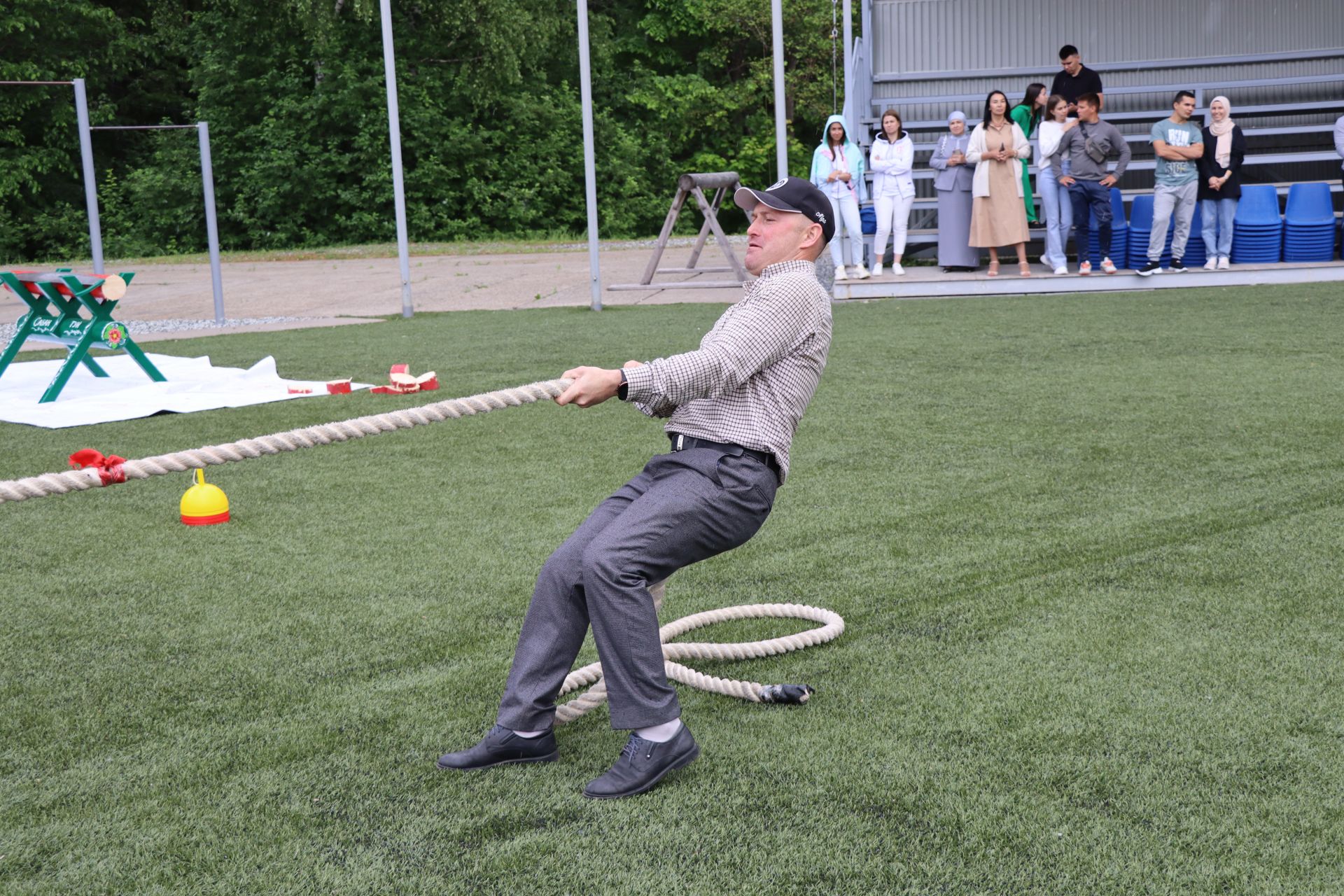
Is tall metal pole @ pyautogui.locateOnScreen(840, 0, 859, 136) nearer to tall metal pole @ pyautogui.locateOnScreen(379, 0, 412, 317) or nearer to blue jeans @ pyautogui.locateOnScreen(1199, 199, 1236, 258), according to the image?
blue jeans @ pyautogui.locateOnScreen(1199, 199, 1236, 258)

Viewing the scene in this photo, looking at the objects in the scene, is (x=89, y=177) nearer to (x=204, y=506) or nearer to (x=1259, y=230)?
(x=204, y=506)

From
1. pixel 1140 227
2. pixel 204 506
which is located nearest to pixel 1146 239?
pixel 1140 227

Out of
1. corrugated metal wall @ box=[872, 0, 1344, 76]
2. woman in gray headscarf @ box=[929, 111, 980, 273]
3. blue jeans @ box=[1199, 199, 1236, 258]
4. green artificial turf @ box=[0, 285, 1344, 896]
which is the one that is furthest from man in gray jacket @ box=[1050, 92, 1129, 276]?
green artificial turf @ box=[0, 285, 1344, 896]

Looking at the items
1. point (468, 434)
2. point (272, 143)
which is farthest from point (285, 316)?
point (272, 143)

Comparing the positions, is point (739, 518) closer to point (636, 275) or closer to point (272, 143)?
point (636, 275)

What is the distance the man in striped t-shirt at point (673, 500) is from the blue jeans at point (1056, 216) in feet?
38.4

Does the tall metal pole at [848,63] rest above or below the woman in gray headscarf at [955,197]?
above

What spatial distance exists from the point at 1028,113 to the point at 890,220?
1.84 m

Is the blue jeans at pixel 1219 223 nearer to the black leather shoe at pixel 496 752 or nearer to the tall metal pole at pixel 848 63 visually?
the tall metal pole at pixel 848 63

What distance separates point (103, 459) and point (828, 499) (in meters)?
2.96

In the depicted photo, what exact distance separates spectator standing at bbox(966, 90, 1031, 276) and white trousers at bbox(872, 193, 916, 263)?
0.74m

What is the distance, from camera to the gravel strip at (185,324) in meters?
14.9

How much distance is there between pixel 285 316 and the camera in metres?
16.1

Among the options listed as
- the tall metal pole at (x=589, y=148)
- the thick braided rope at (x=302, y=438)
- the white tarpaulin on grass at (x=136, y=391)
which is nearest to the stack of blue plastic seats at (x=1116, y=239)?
the tall metal pole at (x=589, y=148)
